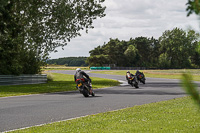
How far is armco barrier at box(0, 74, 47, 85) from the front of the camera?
2480cm

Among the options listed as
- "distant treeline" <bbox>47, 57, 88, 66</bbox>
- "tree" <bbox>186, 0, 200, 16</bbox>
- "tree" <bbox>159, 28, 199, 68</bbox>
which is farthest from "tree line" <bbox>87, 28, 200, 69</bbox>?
"tree" <bbox>186, 0, 200, 16</bbox>

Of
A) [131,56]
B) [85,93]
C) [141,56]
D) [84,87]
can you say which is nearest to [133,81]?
[85,93]

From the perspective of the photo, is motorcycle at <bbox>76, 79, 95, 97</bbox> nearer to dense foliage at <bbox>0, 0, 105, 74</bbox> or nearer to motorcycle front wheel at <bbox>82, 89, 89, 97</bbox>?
motorcycle front wheel at <bbox>82, 89, 89, 97</bbox>

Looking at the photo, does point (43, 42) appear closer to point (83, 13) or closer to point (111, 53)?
point (83, 13)

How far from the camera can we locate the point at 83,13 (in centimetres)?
2997

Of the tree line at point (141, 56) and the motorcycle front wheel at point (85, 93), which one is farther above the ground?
the tree line at point (141, 56)

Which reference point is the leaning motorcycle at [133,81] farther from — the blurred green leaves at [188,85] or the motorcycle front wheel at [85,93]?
the blurred green leaves at [188,85]

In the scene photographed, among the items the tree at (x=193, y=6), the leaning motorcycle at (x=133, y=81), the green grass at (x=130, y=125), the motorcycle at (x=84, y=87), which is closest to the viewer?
the tree at (x=193, y=6)

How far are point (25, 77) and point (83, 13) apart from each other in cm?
871

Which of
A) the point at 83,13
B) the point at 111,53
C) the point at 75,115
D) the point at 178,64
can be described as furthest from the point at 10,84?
the point at 178,64

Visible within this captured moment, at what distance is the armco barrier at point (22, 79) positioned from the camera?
2480 centimetres

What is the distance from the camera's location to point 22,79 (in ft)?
87.2

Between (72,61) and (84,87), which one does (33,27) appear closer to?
(84,87)

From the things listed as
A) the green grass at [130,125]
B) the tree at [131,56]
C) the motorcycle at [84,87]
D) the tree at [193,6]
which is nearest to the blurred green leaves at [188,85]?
the tree at [193,6]
